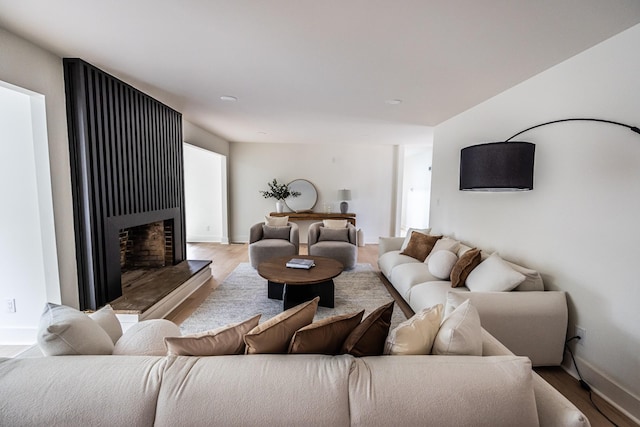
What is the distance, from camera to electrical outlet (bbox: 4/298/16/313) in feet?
7.61

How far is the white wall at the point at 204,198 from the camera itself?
666 centimetres

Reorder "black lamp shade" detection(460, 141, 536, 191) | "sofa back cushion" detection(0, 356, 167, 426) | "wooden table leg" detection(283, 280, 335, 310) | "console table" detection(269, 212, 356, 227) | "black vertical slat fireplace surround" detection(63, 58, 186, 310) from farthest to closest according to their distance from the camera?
1. "console table" detection(269, 212, 356, 227)
2. "wooden table leg" detection(283, 280, 335, 310)
3. "black vertical slat fireplace surround" detection(63, 58, 186, 310)
4. "black lamp shade" detection(460, 141, 536, 191)
5. "sofa back cushion" detection(0, 356, 167, 426)

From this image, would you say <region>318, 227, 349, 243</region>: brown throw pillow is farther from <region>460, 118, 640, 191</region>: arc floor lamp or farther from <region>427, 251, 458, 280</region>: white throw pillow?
<region>460, 118, 640, 191</region>: arc floor lamp

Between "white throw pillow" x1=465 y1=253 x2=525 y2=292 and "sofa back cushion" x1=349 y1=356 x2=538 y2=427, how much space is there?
1.38m

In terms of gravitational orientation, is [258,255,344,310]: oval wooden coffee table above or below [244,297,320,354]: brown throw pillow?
below

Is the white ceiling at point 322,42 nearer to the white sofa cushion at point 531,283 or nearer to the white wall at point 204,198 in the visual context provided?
the white sofa cushion at point 531,283

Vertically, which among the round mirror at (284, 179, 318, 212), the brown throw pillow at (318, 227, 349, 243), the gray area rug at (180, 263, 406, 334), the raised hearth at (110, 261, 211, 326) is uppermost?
the round mirror at (284, 179, 318, 212)

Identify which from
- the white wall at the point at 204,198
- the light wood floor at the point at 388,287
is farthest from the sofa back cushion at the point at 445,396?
the white wall at the point at 204,198

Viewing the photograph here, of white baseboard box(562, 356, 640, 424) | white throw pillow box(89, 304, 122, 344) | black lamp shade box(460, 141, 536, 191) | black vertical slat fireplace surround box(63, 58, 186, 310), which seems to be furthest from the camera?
black vertical slat fireplace surround box(63, 58, 186, 310)

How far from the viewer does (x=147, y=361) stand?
1.06m

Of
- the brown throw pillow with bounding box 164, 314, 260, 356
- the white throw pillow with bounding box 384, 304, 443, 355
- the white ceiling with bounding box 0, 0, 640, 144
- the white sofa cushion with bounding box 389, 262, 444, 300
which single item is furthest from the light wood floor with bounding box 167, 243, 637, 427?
the white ceiling with bounding box 0, 0, 640, 144

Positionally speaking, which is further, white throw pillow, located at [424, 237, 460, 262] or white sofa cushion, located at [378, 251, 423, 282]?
white sofa cushion, located at [378, 251, 423, 282]

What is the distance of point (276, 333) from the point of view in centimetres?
116

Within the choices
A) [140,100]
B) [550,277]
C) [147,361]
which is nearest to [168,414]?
[147,361]
